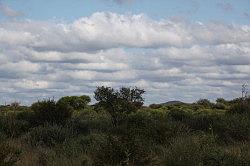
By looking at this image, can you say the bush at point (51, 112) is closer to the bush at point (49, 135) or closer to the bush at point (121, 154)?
the bush at point (49, 135)

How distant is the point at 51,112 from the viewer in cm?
2514

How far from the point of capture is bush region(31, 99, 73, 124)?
2492cm

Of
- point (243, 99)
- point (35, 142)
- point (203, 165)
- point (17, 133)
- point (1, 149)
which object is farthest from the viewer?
point (243, 99)

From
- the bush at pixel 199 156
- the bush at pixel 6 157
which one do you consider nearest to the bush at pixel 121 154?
the bush at pixel 199 156

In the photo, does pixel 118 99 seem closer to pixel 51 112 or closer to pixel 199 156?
pixel 51 112

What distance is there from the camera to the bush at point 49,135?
61.8ft

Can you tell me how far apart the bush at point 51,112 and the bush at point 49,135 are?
406cm

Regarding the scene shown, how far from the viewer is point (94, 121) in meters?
25.2

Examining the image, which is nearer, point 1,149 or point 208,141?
point 1,149

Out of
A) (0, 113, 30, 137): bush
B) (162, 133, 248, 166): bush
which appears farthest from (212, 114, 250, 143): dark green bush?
(0, 113, 30, 137): bush

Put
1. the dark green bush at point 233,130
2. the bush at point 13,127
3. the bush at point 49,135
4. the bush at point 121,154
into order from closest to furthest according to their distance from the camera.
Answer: the bush at point 121,154 → the bush at point 49,135 → the dark green bush at point 233,130 → the bush at point 13,127

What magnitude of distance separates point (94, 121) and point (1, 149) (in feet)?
43.4

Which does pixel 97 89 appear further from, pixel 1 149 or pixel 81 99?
pixel 81 99

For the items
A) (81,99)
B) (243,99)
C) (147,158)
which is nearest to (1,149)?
(147,158)
